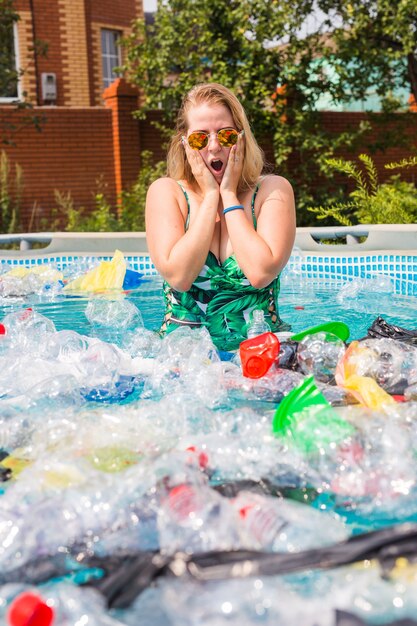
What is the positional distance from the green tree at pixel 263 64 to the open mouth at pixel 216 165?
7.83 m

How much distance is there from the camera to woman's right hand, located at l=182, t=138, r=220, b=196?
325 cm

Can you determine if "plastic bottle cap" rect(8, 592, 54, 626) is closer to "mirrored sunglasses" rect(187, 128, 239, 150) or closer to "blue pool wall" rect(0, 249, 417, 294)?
"mirrored sunglasses" rect(187, 128, 239, 150)

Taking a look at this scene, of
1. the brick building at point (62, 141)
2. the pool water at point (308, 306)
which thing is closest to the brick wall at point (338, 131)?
the brick building at point (62, 141)

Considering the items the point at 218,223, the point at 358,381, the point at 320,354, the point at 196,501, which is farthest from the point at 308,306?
the point at 196,501

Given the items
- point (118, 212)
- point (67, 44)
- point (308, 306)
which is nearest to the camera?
point (308, 306)

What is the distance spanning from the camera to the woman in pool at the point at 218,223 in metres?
3.16

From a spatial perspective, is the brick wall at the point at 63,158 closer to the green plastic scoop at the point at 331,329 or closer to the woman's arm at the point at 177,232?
the woman's arm at the point at 177,232

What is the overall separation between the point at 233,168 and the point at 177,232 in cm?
40

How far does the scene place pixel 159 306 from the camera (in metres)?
5.53

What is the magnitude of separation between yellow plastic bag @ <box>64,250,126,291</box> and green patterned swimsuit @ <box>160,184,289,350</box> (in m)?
2.50

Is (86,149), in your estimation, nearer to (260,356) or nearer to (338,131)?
(338,131)

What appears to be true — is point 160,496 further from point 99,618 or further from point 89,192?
point 89,192

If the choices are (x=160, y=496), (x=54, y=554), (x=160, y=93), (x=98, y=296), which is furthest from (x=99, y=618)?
(x=160, y=93)

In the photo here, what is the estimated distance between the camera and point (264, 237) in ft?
10.6
